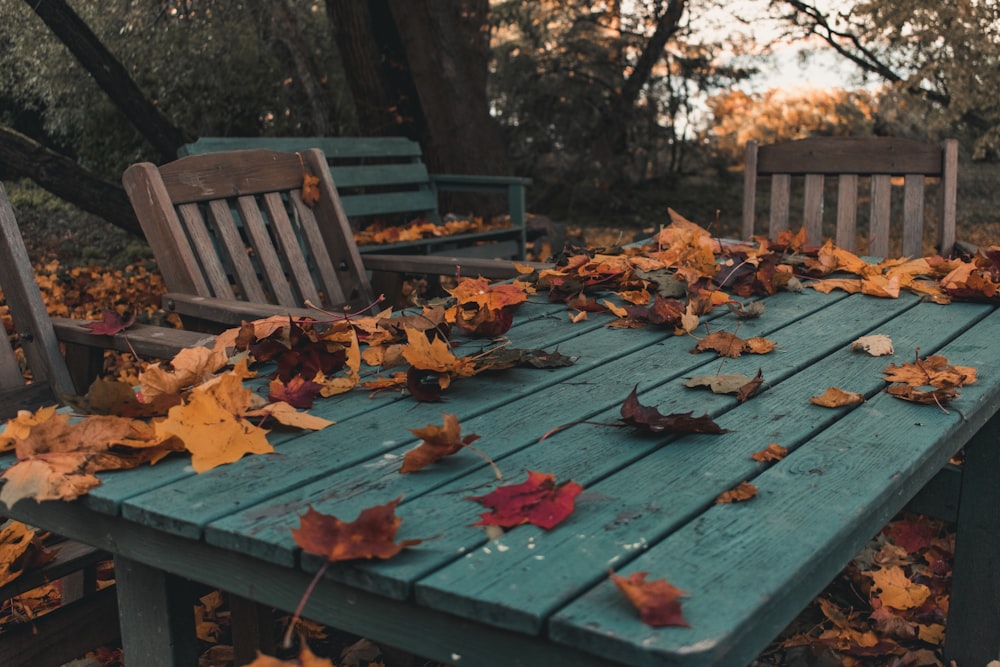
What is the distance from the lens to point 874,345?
1.76 m

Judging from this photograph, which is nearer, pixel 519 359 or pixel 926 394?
pixel 926 394

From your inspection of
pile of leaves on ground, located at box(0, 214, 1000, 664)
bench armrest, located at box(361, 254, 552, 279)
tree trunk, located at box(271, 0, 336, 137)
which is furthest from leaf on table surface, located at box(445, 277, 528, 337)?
tree trunk, located at box(271, 0, 336, 137)

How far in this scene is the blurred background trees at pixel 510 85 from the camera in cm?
674

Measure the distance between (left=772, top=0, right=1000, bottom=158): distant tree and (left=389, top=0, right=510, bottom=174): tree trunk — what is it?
9.62 feet

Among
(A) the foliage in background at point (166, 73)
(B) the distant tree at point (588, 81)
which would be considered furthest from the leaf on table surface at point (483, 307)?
(B) the distant tree at point (588, 81)

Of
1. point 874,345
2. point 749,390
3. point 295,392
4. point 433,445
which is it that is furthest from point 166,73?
point 433,445

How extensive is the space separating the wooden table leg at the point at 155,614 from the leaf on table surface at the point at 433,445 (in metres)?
0.32

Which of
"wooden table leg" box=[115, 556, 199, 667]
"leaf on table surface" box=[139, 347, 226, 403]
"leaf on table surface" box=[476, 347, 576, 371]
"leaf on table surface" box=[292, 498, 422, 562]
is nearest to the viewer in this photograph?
"leaf on table surface" box=[292, 498, 422, 562]

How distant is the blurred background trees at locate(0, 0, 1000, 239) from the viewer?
22.1 ft

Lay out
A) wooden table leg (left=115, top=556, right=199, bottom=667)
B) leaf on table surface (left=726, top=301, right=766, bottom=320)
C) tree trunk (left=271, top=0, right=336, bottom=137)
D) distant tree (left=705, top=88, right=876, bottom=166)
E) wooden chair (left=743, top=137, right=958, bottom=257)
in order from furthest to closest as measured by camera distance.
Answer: distant tree (left=705, top=88, right=876, bottom=166) < tree trunk (left=271, top=0, right=336, bottom=137) < wooden chair (left=743, top=137, right=958, bottom=257) < leaf on table surface (left=726, top=301, right=766, bottom=320) < wooden table leg (left=115, top=556, right=199, bottom=667)

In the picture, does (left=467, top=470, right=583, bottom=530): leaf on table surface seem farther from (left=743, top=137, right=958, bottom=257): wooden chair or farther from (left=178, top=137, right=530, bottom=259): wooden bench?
(left=178, top=137, right=530, bottom=259): wooden bench

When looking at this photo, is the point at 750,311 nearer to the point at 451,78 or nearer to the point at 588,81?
the point at 451,78

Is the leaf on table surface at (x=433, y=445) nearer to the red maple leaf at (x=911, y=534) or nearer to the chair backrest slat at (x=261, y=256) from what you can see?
the chair backrest slat at (x=261, y=256)

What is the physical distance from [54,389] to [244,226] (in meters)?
1.04
